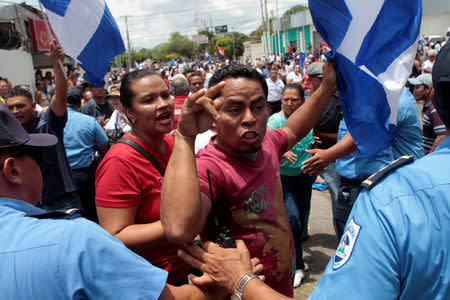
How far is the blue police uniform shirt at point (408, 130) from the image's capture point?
9.15ft

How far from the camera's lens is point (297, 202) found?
3746mm

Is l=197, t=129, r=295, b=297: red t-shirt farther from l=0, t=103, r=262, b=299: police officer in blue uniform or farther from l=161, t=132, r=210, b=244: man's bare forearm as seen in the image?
l=0, t=103, r=262, b=299: police officer in blue uniform

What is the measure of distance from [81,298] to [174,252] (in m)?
0.91

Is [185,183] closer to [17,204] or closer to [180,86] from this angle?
[17,204]

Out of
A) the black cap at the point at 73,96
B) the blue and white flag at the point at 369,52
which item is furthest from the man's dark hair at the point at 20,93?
the blue and white flag at the point at 369,52

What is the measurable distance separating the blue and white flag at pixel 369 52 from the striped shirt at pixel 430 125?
86.1 inches

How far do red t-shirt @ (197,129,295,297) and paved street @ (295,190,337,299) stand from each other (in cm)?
186

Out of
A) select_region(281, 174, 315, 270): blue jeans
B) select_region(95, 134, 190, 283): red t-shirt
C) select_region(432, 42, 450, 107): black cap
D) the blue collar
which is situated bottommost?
select_region(281, 174, 315, 270): blue jeans

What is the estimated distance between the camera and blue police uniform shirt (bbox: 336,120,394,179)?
297 cm

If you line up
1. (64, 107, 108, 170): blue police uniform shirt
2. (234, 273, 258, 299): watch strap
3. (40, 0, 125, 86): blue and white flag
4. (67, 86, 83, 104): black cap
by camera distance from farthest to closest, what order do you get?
1. (67, 86, 83, 104): black cap
2. (64, 107, 108, 170): blue police uniform shirt
3. (40, 0, 125, 86): blue and white flag
4. (234, 273, 258, 299): watch strap

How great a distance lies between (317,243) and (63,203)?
9.72 ft

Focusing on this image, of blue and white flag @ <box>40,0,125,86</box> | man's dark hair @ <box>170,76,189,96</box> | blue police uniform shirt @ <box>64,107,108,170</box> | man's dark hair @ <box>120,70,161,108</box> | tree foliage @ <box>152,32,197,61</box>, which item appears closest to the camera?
man's dark hair @ <box>120,70,161,108</box>

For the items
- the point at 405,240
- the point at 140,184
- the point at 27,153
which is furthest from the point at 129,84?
the point at 405,240

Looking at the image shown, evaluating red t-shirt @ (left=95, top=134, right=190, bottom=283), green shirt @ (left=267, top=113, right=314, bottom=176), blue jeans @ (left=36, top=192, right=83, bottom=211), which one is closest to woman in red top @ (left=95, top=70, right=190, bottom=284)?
red t-shirt @ (left=95, top=134, right=190, bottom=283)
